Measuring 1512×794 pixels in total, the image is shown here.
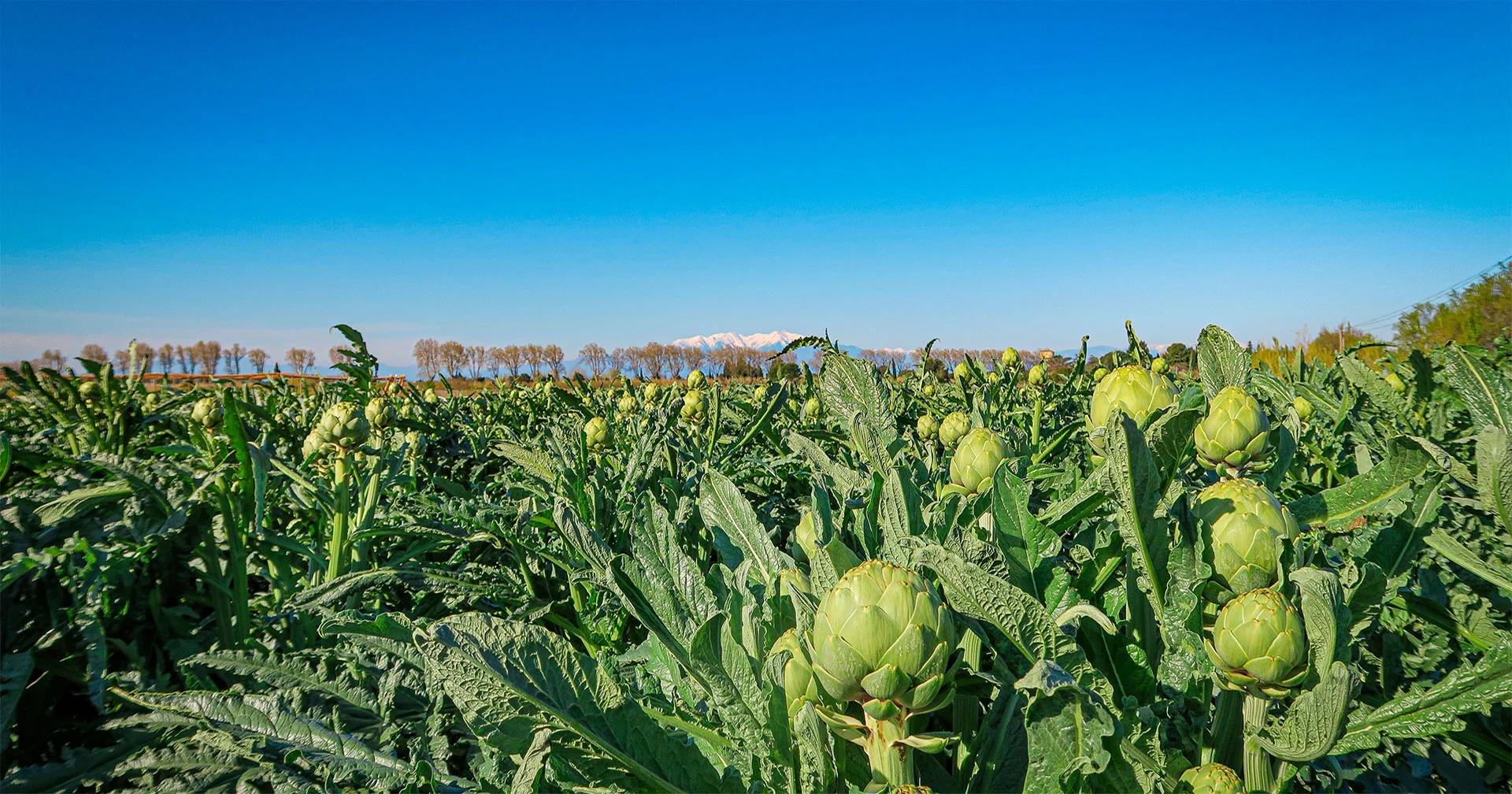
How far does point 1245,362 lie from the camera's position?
3.27 feet

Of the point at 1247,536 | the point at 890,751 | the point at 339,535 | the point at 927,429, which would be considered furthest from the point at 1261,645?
the point at 927,429

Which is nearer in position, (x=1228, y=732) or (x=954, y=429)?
(x=1228, y=732)

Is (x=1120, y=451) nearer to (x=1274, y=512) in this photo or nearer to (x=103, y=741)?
(x=1274, y=512)

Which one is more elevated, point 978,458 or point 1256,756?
→ point 978,458

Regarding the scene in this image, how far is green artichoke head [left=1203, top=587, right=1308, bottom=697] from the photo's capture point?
63 centimetres

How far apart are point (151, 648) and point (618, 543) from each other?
967 mm

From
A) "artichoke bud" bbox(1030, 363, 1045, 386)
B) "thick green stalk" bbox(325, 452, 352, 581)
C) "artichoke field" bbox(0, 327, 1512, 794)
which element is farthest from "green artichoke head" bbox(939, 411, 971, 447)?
"artichoke bud" bbox(1030, 363, 1045, 386)

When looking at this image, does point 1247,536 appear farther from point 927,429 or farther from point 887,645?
point 927,429

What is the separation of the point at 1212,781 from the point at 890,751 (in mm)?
286

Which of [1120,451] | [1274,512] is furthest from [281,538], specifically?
[1274,512]

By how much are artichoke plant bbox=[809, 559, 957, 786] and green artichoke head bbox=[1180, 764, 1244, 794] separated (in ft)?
0.79

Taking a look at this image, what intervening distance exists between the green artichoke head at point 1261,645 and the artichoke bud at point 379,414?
230 cm

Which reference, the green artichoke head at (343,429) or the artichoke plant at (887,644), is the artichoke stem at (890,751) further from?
the green artichoke head at (343,429)

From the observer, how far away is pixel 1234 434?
94cm
